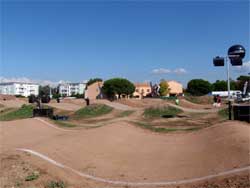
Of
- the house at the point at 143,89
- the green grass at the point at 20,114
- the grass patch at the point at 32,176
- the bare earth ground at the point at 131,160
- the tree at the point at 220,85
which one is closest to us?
the grass patch at the point at 32,176

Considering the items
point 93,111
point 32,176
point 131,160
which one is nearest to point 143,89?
point 93,111

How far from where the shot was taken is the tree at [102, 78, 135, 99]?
8531 cm

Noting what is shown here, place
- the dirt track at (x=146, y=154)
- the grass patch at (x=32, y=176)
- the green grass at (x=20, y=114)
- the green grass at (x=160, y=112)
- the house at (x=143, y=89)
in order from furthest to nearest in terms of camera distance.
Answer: the house at (x=143, y=89) < the green grass at (x=20, y=114) < the green grass at (x=160, y=112) < the dirt track at (x=146, y=154) < the grass patch at (x=32, y=176)

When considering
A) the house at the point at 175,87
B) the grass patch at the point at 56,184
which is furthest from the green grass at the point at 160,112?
the house at the point at 175,87

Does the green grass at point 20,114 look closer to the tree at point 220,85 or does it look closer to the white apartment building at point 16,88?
the tree at point 220,85

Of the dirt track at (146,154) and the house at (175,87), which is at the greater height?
the house at (175,87)

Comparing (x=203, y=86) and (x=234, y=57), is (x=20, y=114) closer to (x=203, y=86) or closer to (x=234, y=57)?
(x=234, y=57)

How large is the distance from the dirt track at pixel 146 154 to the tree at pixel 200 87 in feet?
265

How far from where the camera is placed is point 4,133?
1599 cm

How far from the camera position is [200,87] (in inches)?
3637

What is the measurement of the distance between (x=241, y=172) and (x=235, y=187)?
2.44ft

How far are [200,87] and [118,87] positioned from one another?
91.3ft

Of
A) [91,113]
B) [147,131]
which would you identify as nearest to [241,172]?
[147,131]

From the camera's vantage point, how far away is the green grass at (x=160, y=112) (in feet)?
92.3
